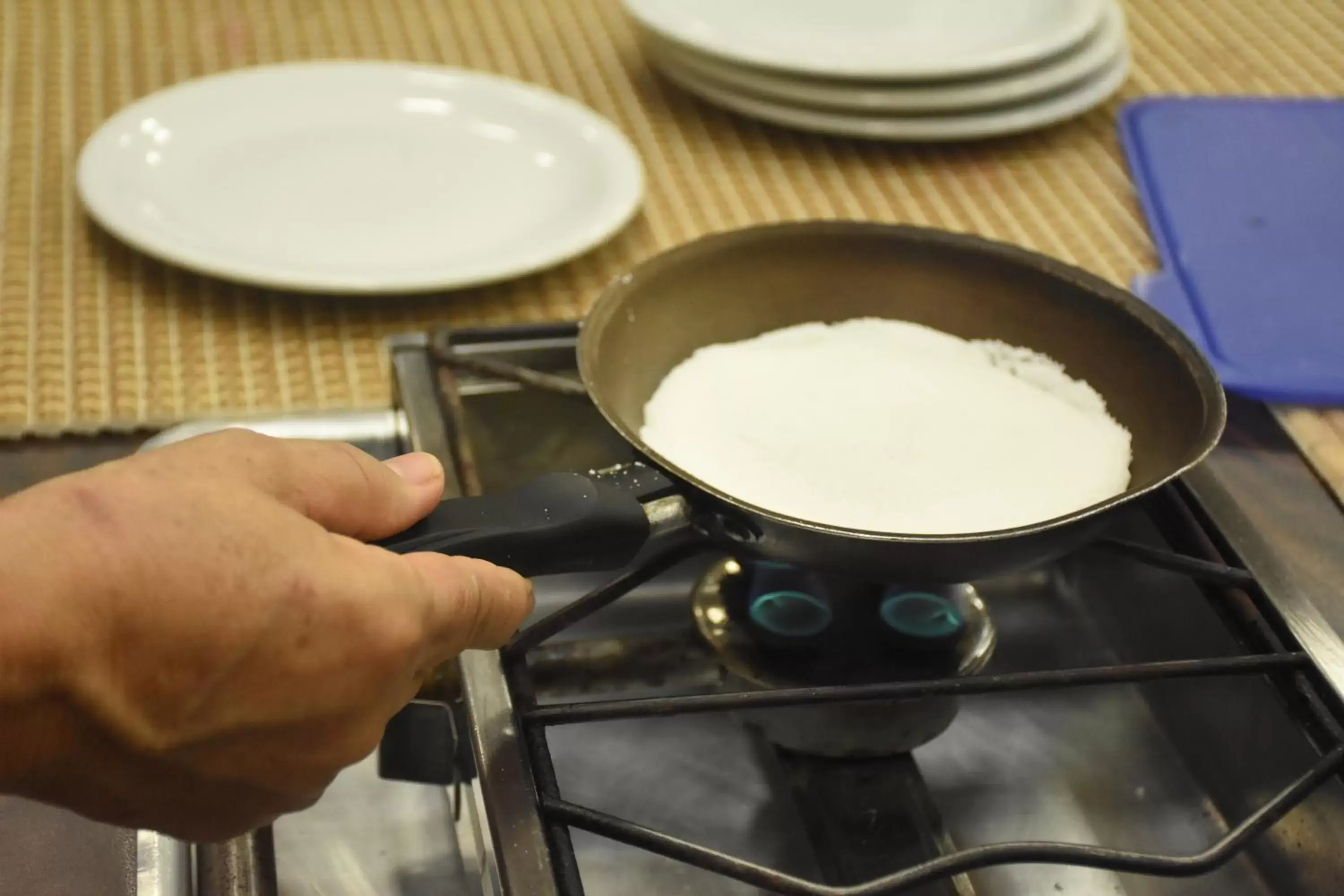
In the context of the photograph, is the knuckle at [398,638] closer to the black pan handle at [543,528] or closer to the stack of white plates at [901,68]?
the black pan handle at [543,528]

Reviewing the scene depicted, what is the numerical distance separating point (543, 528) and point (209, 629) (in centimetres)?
11

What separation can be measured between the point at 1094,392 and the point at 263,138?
0.53 m

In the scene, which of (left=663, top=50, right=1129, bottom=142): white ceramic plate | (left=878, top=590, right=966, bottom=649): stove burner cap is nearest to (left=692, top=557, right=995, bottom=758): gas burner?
(left=878, top=590, right=966, bottom=649): stove burner cap

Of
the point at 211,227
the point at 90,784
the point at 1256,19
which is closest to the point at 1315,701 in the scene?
the point at 90,784

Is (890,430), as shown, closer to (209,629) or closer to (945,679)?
(945,679)

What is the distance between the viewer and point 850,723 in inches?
19.1

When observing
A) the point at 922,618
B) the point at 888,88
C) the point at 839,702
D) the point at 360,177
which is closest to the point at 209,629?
the point at 839,702

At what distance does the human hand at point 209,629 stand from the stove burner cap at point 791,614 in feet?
0.59

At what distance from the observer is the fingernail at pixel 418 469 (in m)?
0.40

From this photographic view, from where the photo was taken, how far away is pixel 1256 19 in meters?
1.08

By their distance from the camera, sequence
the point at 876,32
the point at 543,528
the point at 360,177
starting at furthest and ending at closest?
the point at 876,32 < the point at 360,177 < the point at 543,528

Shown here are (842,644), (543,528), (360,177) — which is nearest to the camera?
(543,528)

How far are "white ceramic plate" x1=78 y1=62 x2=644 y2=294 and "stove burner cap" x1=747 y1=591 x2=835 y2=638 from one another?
235mm

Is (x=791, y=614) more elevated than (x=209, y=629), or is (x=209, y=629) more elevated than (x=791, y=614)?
(x=209, y=629)
